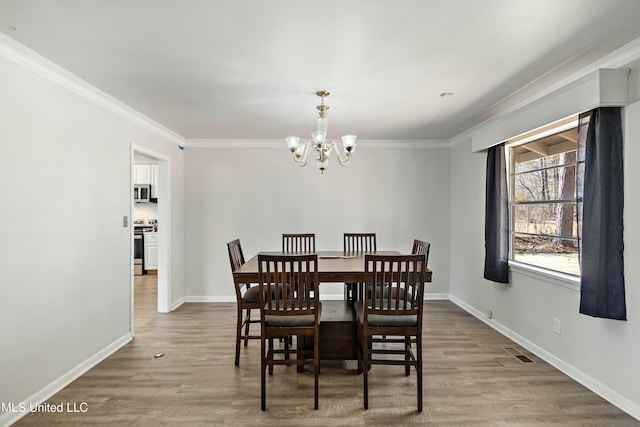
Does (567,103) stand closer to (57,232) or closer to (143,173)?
(57,232)

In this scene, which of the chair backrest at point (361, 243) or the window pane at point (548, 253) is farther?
the chair backrest at point (361, 243)

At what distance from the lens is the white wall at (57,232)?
2217 millimetres

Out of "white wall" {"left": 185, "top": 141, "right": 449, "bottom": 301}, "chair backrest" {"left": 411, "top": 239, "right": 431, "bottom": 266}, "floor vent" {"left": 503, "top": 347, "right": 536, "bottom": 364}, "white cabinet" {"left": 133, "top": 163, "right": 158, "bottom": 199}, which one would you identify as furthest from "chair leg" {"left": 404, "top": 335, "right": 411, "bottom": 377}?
"white cabinet" {"left": 133, "top": 163, "right": 158, "bottom": 199}

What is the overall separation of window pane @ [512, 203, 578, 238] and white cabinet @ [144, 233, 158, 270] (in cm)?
647

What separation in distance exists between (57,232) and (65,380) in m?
1.14

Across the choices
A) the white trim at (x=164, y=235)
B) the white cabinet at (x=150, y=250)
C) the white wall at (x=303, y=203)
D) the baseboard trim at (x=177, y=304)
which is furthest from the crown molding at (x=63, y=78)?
the white cabinet at (x=150, y=250)

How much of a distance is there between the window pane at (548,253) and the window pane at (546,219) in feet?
0.24

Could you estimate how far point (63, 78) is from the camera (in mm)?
2674

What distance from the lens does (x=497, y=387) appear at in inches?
103

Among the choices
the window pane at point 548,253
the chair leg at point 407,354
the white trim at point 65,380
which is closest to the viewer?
the white trim at point 65,380

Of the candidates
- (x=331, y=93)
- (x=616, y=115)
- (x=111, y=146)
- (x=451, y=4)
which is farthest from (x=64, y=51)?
(x=616, y=115)

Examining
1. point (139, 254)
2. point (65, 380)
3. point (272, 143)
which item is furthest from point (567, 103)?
point (139, 254)

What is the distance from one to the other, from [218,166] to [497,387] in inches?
171

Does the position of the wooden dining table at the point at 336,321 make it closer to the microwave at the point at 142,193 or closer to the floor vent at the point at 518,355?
the floor vent at the point at 518,355
